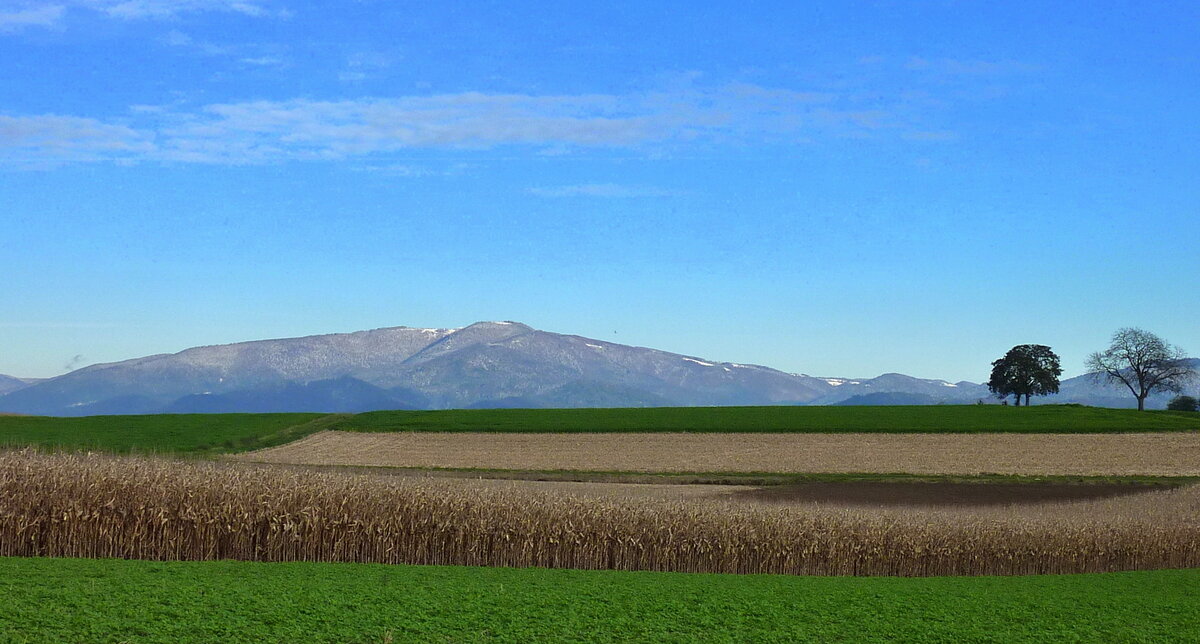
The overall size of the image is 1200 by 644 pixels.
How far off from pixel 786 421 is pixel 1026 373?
65128mm

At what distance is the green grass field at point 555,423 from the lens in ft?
202

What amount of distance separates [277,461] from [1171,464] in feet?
148

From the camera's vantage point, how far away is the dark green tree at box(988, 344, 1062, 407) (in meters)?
121

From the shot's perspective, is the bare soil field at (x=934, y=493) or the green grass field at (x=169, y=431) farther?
the green grass field at (x=169, y=431)

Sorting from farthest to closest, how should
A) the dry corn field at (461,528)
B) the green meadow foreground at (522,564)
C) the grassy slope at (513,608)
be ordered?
1. the dry corn field at (461,528)
2. the green meadow foreground at (522,564)
3. the grassy slope at (513,608)

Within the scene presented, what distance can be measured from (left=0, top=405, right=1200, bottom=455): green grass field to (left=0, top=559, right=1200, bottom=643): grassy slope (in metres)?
46.5

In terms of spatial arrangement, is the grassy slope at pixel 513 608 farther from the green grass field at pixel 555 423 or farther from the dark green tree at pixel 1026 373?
the dark green tree at pixel 1026 373

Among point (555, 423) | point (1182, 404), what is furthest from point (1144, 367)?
point (555, 423)

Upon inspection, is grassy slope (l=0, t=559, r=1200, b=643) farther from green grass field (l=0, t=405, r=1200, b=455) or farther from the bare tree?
the bare tree

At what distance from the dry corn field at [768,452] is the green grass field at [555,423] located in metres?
2.36

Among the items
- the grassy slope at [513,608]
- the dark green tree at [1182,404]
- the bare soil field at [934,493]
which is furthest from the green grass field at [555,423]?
the dark green tree at [1182,404]

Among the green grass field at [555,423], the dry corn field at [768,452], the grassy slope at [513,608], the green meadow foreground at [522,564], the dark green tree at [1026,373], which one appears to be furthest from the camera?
the dark green tree at [1026,373]

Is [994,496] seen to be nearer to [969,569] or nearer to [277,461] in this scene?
[969,569]

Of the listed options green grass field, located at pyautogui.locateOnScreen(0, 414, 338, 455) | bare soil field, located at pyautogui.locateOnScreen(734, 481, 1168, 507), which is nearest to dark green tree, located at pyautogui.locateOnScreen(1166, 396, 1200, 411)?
bare soil field, located at pyautogui.locateOnScreen(734, 481, 1168, 507)
